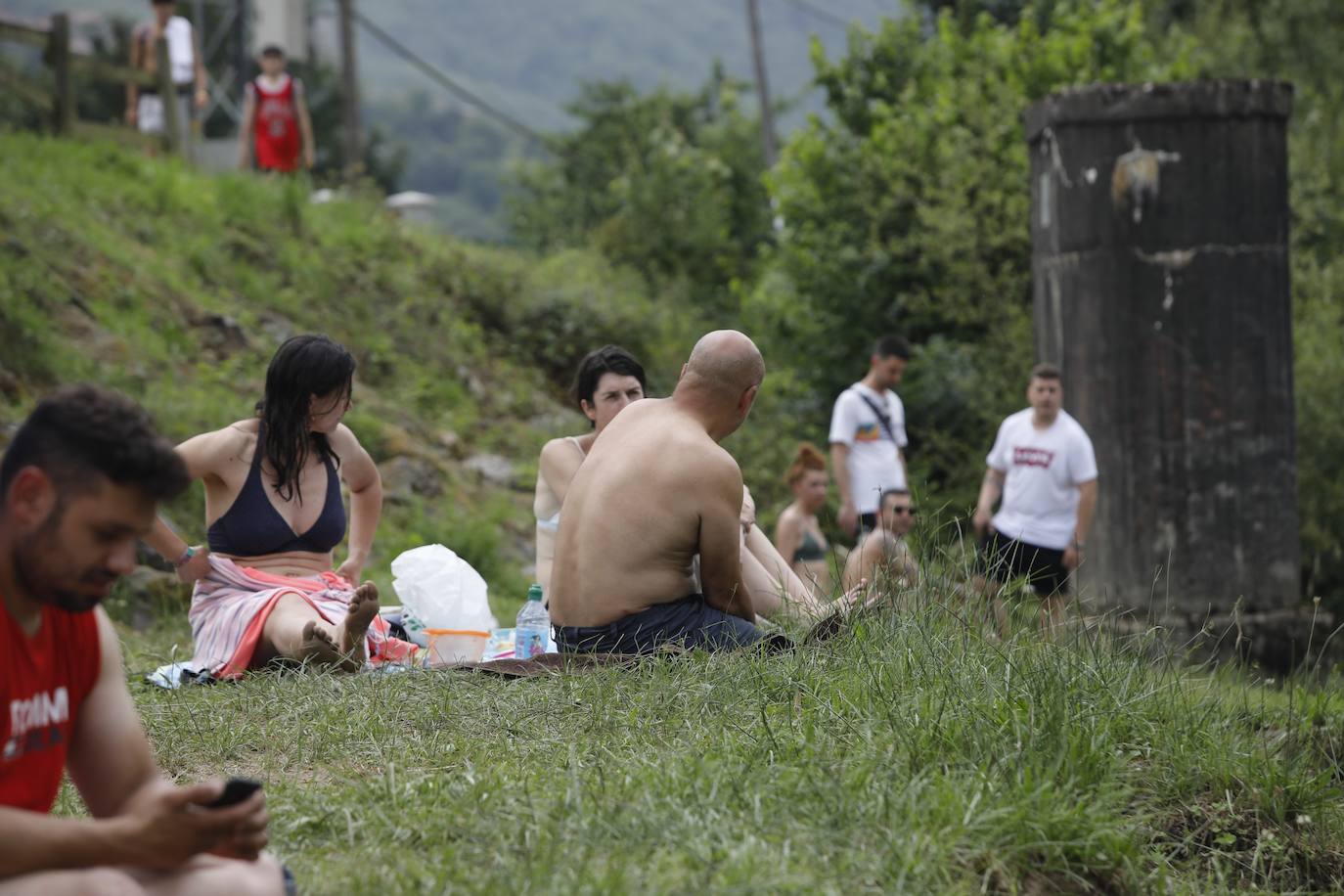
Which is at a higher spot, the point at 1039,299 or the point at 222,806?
the point at 1039,299

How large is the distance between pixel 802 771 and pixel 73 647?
1959 millimetres

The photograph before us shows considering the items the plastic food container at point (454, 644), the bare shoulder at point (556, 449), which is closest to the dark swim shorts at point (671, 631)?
the plastic food container at point (454, 644)

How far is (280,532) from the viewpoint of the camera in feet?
21.5

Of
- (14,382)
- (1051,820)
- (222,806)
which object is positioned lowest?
(1051,820)

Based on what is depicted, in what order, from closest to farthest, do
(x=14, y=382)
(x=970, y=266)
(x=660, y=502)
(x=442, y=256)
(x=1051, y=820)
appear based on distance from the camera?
1. (x=1051, y=820)
2. (x=660, y=502)
3. (x=14, y=382)
4. (x=970, y=266)
5. (x=442, y=256)

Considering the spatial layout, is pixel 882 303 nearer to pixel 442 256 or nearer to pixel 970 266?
pixel 970 266

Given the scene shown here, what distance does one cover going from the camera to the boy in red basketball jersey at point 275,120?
53.7 ft

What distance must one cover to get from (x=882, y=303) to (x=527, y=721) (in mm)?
12688

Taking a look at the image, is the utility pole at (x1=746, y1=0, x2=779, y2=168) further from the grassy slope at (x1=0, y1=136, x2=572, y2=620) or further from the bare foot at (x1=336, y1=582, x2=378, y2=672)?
the bare foot at (x1=336, y1=582, x2=378, y2=672)

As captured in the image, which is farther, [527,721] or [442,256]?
[442,256]

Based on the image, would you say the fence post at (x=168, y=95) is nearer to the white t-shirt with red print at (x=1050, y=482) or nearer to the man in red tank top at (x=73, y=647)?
the white t-shirt with red print at (x=1050, y=482)

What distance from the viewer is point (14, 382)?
10633 mm

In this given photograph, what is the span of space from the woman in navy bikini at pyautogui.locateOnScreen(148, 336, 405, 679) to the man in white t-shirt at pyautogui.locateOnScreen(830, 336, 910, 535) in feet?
13.8

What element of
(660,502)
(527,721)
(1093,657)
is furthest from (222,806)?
(1093,657)
